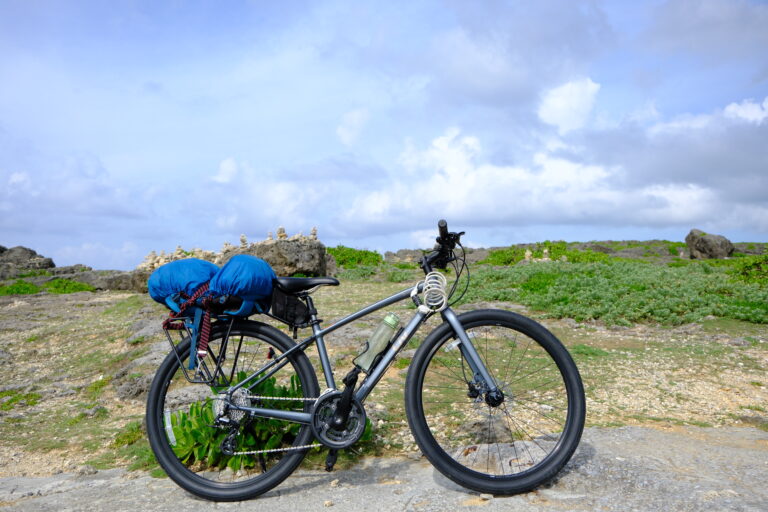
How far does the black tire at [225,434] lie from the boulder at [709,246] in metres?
31.9

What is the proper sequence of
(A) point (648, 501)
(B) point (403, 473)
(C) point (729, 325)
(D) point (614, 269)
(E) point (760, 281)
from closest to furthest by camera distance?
(A) point (648, 501), (B) point (403, 473), (C) point (729, 325), (E) point (760, 281), (D) point (614, 269)

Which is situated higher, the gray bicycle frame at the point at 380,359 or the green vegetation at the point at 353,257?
the green vegetation at the point at 353,257

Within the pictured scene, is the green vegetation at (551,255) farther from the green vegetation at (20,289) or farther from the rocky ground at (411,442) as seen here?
the green vegetation at (20,289)

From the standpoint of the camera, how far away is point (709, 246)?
31.2 metres

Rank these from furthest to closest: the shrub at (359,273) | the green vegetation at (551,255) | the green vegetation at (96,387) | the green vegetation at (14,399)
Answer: the green vegetation at (551,255)
the shrub at (359,273)
the green vegetation at (96,387)
the green vegetation at (14,399)

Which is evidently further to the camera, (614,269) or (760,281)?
(614,269)

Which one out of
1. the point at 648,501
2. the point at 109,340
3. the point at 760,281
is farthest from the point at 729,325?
the point at 109,340

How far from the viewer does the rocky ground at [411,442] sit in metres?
4.04

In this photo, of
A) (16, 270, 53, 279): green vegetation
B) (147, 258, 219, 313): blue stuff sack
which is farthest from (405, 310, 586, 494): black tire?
(16, 270, 53, 279): green vegetation

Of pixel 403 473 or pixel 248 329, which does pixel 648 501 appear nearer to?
pixel 403 473

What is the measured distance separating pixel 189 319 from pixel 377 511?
1996mm

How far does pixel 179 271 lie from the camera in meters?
4.43

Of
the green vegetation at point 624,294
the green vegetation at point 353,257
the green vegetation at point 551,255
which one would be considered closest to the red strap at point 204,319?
the green vegetation at point 624,294

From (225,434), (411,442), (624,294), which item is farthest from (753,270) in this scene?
(225,434)
